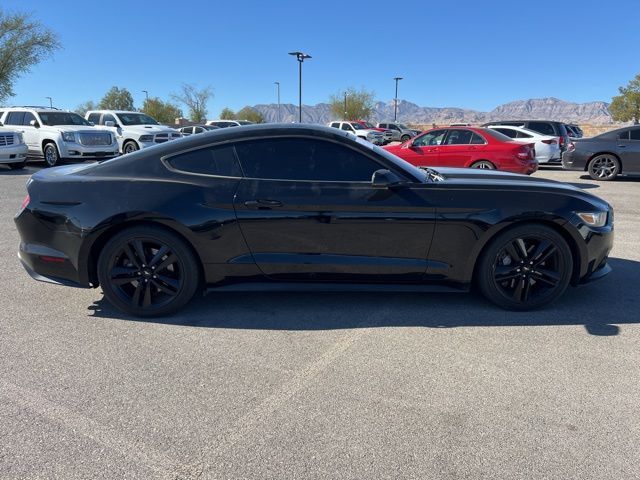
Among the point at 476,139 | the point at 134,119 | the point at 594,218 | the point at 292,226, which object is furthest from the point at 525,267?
the point at 134,119

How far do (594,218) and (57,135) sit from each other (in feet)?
50.7

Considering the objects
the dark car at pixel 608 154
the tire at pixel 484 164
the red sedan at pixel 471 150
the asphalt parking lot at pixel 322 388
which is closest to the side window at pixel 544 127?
the dark car at pixel 608 154

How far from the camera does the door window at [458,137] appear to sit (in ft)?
35.9

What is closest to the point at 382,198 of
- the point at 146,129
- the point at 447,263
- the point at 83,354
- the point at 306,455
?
the point at 447,263

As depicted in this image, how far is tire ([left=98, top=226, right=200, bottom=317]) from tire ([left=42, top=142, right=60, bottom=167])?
13.4 m

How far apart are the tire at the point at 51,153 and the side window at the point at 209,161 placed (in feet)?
44.2

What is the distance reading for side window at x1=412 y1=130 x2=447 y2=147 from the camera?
11164mm

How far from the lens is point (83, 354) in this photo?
3.23 m

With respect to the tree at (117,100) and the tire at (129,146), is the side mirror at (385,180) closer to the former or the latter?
the tire at (129,146)

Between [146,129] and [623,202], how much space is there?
15592 millimetres

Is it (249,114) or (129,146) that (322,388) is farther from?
(249,114)

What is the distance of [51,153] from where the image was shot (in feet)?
50.0

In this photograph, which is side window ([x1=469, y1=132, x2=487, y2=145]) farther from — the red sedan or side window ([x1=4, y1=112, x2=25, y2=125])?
side window ([x1=4, y1=112, x2=25, y2=125])

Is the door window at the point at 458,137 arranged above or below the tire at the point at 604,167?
above
